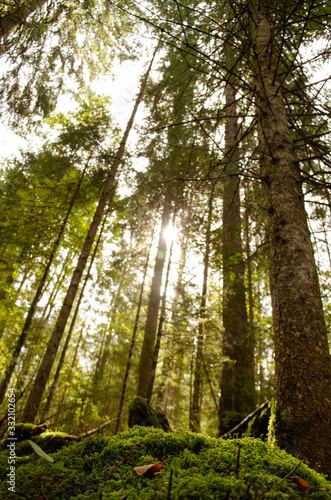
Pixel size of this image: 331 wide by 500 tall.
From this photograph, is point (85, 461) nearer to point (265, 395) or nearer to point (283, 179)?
point (283, 179)

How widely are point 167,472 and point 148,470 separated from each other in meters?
0.08

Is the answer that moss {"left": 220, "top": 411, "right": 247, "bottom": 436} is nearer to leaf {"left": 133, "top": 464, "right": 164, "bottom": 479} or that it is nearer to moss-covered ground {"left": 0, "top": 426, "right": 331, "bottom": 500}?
moss-covered ground {"left": 0, "top": 426, "right": 331, "bottom": 500}

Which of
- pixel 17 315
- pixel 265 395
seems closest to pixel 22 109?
pixel 17 315

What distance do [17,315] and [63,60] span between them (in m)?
7.21

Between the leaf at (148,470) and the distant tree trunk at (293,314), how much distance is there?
872 mm

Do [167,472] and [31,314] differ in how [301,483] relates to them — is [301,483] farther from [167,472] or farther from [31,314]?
[31,314]

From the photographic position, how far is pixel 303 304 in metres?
2.00

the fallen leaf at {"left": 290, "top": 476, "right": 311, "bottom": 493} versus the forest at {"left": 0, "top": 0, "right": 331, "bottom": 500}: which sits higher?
the forest at {"left": 0, "top": 0, "right": 331, "bottom": 500}

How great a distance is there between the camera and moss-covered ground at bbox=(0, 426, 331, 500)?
2.97ft

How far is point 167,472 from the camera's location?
1.05 metres

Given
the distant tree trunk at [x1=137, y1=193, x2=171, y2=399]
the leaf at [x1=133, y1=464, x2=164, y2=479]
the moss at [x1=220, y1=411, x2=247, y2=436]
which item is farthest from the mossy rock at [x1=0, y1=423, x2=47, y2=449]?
the distant tree trunk at [x1=137, y1=193, x2=171, y2=399]

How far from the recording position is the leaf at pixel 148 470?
1.05 m

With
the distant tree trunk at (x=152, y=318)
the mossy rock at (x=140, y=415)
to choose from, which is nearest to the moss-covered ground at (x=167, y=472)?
the mossy rock at (x=140, y=415)

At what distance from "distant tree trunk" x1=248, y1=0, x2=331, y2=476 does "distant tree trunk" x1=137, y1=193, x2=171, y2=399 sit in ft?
17.4
